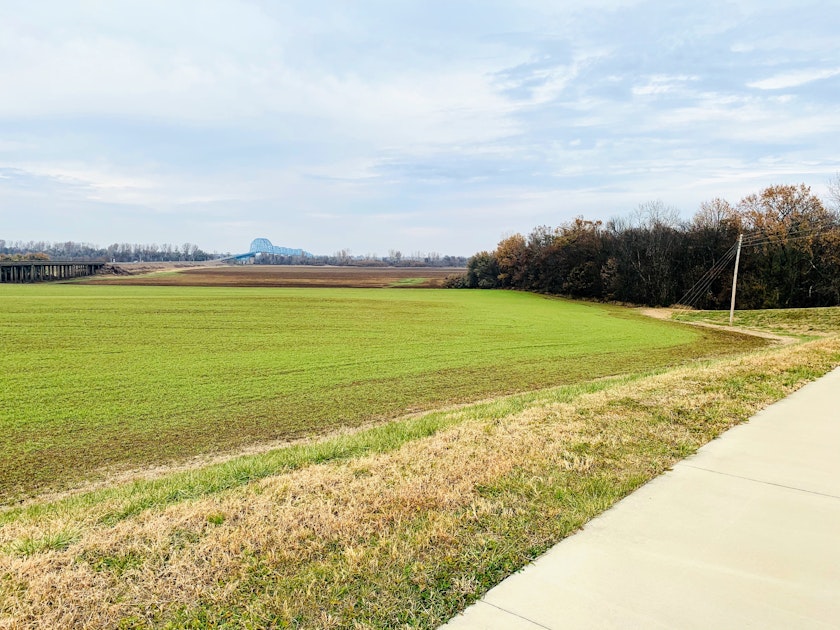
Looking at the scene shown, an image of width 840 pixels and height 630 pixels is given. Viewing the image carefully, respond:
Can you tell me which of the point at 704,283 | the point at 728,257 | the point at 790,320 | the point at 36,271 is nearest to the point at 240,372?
the point at 790,320

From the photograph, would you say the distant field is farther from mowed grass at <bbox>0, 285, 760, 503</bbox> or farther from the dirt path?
mowed grass at <bbox>0, 285, 760, 503</bbox>

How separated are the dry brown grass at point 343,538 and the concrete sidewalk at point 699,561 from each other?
0.25m

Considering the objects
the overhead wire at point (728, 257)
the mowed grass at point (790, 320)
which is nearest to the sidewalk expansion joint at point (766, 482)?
the mowed grass at point (790, 320)

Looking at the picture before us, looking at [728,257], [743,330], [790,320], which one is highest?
[728,257]

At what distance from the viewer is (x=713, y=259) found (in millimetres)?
55469

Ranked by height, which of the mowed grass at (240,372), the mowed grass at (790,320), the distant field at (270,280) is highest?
the distant field at (270,280)

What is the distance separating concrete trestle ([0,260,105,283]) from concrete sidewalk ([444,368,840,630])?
123 m

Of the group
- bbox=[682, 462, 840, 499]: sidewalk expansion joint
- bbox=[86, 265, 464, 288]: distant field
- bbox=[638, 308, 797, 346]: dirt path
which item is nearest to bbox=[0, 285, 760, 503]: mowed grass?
bbox=[638, 308, 797, 346]: dirt path

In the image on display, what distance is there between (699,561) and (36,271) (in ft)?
424

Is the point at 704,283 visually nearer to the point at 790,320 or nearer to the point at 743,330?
the point at 790,320

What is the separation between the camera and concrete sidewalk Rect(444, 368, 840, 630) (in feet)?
9.91

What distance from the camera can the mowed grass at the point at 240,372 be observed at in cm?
958

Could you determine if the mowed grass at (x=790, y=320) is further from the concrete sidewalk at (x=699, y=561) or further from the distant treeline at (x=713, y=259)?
the concrete sidewalk at (x=699, y=561)

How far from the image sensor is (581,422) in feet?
24.4
